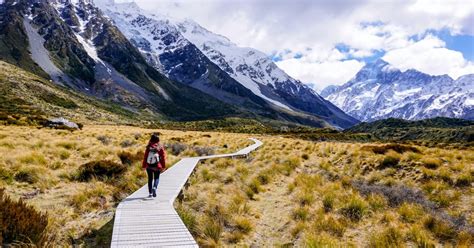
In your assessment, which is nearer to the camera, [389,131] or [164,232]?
[164,232]

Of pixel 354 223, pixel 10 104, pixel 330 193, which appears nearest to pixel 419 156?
pixel 330 193

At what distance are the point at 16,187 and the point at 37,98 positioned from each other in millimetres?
160898

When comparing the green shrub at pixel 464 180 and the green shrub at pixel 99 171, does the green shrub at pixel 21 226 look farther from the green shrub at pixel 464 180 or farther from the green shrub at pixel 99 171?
the green shrub at pixel 464 180

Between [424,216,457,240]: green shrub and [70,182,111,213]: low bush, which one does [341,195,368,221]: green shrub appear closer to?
[424,216,457,240]: green shrub

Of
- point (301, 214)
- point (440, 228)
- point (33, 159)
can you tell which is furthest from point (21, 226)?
point (440, 228)

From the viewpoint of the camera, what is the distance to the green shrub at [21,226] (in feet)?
25.5

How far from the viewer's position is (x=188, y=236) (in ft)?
26.1

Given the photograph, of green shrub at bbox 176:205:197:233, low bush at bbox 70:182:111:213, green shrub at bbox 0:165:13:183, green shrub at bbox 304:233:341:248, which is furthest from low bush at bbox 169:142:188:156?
green shrub at bbox 304:233:341:248

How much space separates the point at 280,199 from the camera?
47.9 feet

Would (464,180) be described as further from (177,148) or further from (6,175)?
(177,148)

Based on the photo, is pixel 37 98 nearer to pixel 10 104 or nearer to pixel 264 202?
pixel 10 104

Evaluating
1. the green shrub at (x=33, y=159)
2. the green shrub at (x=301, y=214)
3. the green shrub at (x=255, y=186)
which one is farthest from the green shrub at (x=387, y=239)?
the green shrub at (x=33, y=159)

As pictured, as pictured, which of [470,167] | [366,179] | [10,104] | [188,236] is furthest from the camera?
[10,104]

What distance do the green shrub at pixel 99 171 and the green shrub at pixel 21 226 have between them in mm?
6408
